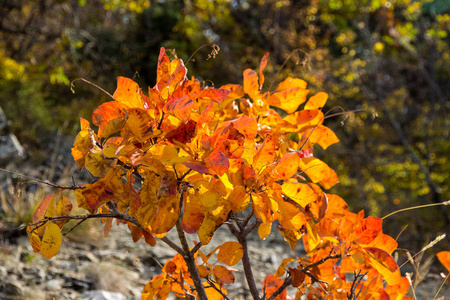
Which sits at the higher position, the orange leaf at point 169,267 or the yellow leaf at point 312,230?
the yellow leaf at point 312,230

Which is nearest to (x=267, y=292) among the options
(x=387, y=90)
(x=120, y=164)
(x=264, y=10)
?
(x=120, y=164)

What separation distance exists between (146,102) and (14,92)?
567 cm

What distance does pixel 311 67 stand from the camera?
4773 mm

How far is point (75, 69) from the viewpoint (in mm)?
7328

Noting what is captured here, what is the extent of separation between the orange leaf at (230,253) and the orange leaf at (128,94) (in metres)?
0.39

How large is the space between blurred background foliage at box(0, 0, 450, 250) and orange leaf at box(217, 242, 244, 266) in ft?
11.5

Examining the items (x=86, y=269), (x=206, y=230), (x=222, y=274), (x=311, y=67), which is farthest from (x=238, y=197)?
(x=311, y=67)

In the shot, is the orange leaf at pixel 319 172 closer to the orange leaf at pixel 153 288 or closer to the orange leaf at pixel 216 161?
the orange leaf at pixel 216 161

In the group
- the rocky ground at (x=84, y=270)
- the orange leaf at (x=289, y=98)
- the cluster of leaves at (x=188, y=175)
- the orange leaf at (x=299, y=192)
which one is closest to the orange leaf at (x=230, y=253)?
the cluster of leaves at (x=188, y=175)

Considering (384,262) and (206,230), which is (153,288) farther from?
(384,262)

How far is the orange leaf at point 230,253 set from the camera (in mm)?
957

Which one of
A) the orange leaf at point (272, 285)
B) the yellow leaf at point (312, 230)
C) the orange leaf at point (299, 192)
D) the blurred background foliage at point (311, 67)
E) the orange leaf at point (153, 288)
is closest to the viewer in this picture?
the orange leaf at point (299, 192)

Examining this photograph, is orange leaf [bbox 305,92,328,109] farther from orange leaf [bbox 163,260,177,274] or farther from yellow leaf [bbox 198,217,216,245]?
orange leaf [bbox 163,260,177,274]

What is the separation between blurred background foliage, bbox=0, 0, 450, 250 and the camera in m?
4.98
